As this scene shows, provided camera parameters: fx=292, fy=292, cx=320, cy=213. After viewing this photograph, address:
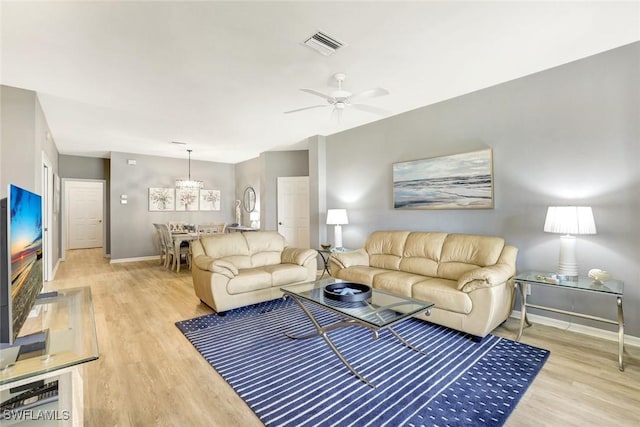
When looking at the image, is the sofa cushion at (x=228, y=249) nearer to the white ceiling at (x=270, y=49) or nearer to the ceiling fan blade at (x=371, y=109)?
the white ceiling at (x=270, y=49)

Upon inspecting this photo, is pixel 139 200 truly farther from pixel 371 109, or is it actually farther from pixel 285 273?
pixel 371 109

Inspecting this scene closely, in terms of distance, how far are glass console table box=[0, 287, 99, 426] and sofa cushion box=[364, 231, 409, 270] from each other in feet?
10.2

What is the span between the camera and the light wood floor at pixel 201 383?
176 cm

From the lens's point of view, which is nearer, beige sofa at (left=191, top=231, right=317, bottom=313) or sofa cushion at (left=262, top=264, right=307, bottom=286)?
beige sofa at (left=191, top=231, right=317, bottom=313)

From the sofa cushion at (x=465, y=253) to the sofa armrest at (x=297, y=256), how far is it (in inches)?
68.0

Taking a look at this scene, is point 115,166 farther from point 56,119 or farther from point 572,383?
point 572,383

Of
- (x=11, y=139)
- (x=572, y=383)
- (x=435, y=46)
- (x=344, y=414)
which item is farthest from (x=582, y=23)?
(x=11, y=139)

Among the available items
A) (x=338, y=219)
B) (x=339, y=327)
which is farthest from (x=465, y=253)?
(x=338, y=219)

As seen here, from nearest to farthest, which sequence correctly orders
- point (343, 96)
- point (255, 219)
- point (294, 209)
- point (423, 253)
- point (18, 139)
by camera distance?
point (343, 96), point (18, 139), point (423, 253), point (294, 209), point (255, 219)

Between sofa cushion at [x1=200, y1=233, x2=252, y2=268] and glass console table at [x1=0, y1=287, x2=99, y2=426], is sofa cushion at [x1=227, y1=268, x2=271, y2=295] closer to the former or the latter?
sofa cushion at [x1=200, y1=233, x2=252, y2=268]

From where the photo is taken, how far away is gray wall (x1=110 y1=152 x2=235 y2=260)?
710cm

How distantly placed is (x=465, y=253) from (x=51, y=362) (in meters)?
3.48

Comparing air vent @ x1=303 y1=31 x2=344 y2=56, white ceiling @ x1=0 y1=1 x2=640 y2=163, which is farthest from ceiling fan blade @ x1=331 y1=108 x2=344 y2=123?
air vent @ x1=303 y1=31 x2=344 y2=56

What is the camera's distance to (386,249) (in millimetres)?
4051
